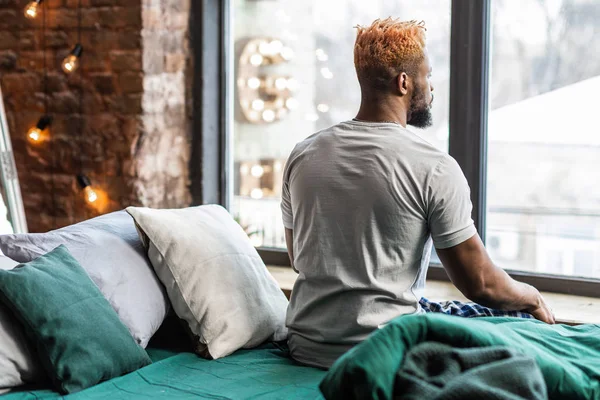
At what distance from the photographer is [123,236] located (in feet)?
8.23

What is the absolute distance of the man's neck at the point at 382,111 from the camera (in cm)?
216

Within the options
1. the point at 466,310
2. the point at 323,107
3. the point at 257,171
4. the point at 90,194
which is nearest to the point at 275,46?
the point at 323,107

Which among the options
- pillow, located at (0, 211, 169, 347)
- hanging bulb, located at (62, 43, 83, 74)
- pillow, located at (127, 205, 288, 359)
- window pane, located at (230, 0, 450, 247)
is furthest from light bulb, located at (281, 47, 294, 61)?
pillow, located at (0, 211, 169, 347)

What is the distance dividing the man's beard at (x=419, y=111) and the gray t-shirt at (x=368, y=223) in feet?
Result: 0.34

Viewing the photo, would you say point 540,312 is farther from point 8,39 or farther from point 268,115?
point 8,39

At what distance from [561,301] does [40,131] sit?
2.45 m

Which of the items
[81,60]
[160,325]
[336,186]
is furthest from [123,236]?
[81,60]

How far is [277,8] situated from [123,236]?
1726mm

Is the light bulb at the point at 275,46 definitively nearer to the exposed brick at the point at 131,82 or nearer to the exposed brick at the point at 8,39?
the exposed brick at the point at 131,82

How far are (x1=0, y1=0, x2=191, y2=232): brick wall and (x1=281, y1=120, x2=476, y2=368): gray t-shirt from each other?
5.52 ft

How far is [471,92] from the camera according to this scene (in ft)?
11.0

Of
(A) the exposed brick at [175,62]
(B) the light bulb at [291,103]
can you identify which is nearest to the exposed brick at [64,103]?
(A) the exposed brick at [175,62]

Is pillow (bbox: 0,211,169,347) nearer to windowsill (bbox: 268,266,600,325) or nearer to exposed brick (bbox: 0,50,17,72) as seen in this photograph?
windowsill (bbox: 268,266,600,325)

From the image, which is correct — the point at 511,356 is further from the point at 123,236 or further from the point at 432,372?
the point at 123,236
